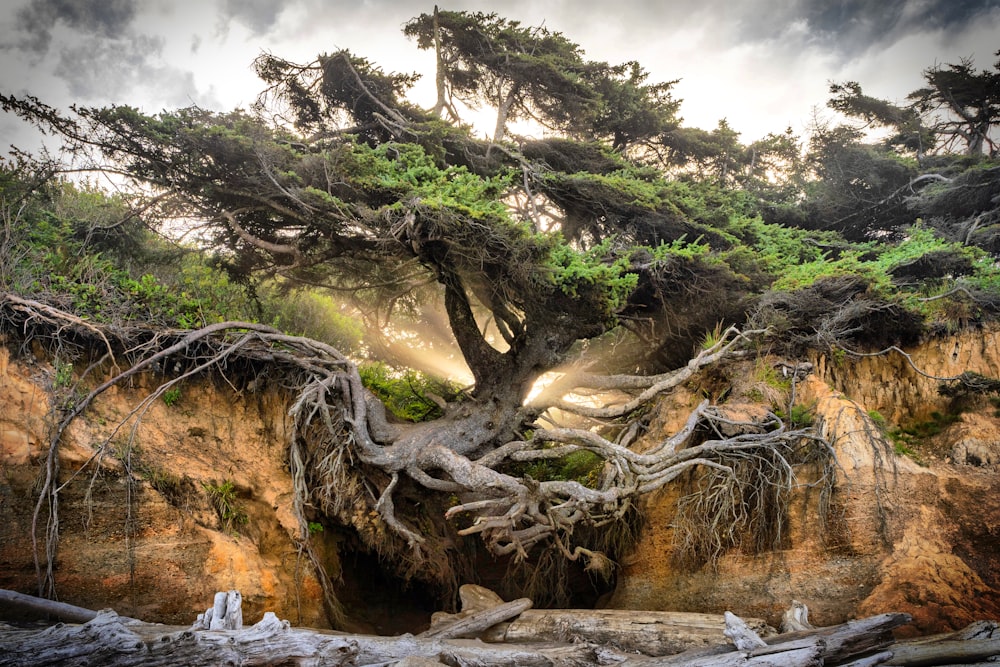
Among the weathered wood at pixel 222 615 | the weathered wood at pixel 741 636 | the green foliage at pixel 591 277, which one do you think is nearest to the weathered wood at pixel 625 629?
the weathered wood at pixel 741 636

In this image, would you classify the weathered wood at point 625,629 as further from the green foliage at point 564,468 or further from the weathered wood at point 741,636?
the green foliage at point 564,468

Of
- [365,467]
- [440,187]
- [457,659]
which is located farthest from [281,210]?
[457,659]

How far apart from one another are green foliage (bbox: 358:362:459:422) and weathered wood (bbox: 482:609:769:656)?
422 cm

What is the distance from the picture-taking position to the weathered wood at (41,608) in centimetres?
499

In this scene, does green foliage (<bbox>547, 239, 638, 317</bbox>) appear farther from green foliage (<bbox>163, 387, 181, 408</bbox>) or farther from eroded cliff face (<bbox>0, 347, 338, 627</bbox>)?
green foliage (<bbox>163, 387, 181, 408</bbox>)

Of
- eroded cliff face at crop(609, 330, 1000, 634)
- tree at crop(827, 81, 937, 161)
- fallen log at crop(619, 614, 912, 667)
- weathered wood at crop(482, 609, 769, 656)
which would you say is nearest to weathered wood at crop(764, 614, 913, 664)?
fallen log at crop(619, 614, 912, 667)

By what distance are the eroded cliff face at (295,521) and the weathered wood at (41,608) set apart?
83cm

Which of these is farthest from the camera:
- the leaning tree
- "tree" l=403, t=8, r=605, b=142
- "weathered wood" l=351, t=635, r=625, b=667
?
"tree" l=403, t=8, r=605, b=142

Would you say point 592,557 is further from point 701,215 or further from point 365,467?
point 701,215

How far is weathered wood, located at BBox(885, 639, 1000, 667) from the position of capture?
4383 millimetres

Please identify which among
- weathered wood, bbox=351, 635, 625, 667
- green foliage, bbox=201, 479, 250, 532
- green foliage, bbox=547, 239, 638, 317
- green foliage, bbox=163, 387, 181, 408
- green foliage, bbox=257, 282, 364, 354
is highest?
green foliage, bbox=257, 282, 364, 354

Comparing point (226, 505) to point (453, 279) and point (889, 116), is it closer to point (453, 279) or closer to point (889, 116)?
point (453, 279)

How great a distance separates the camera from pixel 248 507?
736 cm

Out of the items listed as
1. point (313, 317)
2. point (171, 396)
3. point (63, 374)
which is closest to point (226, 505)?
point (171, 396)
